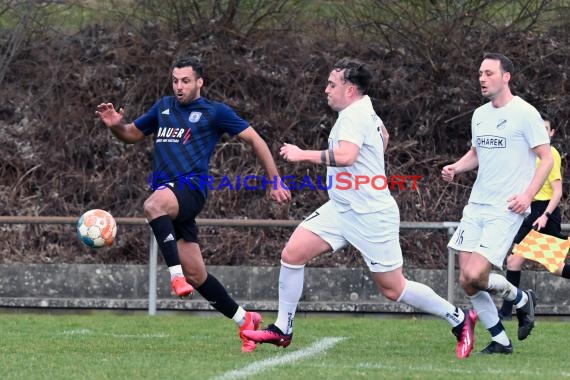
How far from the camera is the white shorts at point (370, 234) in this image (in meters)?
7.74

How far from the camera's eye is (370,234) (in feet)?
25.4

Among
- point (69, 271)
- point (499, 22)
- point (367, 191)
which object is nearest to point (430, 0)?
point (499, 22)

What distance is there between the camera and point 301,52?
15.2m

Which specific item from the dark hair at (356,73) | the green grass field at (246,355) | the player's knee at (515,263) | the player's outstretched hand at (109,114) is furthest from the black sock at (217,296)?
the player's knee at (515,263)

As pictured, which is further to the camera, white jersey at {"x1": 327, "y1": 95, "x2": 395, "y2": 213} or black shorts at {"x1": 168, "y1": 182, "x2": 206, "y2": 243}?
black shorts at {"x1": 168, "y1": 182, "x2": 206, "y2": 243}

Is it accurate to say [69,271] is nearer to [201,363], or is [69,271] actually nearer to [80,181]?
[80,181]

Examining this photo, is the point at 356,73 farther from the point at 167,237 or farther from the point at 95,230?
the point at 95,230

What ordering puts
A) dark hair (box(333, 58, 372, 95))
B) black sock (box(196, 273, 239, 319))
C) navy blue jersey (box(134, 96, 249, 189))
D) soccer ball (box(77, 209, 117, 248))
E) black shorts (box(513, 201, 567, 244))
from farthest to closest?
black shorts (box(513, 201, 567, 244)), soccer ball (box(77, 209, 117, 248)), black sock (box(196, 273, 239, 319)), navy blue jersey (box(134, 96, 249, 189)), dark hair (box(333, 58, 372, 95))

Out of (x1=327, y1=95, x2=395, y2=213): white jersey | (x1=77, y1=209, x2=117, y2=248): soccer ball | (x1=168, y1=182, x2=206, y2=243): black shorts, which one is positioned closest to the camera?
(x1=327, y1=95, x2=395, y2=213): white jersey

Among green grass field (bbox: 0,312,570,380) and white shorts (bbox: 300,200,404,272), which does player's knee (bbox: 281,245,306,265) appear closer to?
white shorts (bbox: 300,200,404,272)

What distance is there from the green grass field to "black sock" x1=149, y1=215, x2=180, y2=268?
0.64 m

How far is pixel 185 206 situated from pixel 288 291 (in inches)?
37.8

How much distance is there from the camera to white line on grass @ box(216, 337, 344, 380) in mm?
6633

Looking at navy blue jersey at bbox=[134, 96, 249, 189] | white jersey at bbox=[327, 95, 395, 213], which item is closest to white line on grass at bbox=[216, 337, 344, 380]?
white jersey at bbox=[327, 95, 395, 213]
